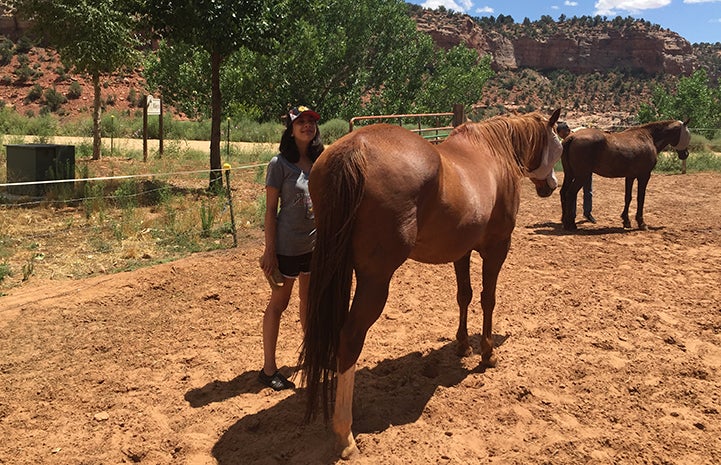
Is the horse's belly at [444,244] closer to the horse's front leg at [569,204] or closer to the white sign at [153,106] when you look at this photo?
the horse's front leg at [569,204]

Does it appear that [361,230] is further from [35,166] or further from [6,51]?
[6,51]

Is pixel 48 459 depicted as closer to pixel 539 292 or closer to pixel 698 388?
pixel 698 388

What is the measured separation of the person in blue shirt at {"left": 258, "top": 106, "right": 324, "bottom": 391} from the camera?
10.4 ft

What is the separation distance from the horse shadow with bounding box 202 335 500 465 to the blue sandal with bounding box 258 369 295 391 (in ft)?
0.23

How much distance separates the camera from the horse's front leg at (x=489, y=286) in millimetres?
3834

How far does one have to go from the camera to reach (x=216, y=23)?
29.8 feet

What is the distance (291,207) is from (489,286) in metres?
1.70

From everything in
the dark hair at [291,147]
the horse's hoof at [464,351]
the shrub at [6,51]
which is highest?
the shrub at [6,51]

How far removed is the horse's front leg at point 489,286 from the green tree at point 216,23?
20.5 ft

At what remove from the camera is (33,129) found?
1978cm

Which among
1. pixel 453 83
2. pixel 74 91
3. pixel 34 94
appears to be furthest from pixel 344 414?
pixel 34 94

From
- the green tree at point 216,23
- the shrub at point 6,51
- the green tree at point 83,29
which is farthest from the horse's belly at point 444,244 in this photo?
the shrub at point 6,51

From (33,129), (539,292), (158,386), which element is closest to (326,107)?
(33,129)

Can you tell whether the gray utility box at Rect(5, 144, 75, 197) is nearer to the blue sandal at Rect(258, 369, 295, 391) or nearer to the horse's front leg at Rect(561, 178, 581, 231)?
the blue sandal at Rect(258, 369, 295, 391)
